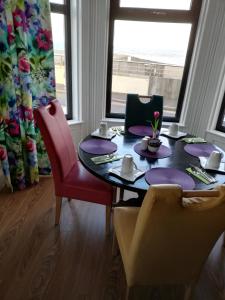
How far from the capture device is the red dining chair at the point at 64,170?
1.53m

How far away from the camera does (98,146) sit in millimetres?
1708

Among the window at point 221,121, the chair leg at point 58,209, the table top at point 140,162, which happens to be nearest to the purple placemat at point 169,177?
the table top at point 140,162

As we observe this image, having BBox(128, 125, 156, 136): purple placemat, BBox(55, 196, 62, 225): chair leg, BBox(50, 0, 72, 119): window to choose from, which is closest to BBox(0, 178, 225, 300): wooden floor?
BBox(55, 196, 62, 225): chair leg

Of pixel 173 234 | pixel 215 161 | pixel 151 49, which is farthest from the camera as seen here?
pixel 151 49

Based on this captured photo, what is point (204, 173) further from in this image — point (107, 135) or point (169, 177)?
point (107, 135)

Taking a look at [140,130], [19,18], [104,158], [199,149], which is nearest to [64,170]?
[104,158]

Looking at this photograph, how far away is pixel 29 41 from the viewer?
6.59ft

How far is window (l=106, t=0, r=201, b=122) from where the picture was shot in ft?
8.22

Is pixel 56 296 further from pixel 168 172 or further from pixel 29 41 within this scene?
pixel 29 41

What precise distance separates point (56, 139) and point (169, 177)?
82 cm

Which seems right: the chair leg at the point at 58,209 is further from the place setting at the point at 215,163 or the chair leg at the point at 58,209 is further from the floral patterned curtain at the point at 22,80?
the place setting at the point at 215,163

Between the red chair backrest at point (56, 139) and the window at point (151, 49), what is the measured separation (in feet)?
4.45

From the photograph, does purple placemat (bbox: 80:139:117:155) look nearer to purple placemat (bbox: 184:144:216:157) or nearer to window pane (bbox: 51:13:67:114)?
purple placemat (bbox: 184:144:216:157)

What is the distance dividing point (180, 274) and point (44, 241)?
1057mm
